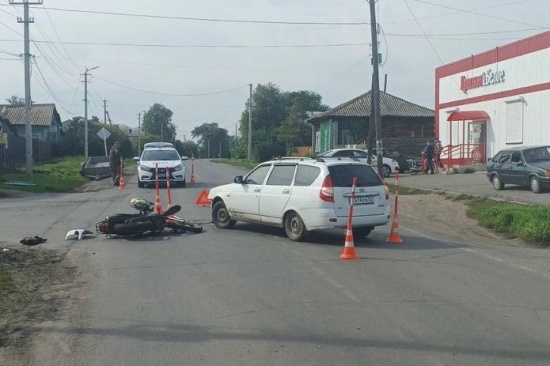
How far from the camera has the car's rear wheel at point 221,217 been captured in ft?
52.5

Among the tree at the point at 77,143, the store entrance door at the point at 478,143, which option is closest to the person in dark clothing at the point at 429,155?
the store entrance door at the point at 478,143

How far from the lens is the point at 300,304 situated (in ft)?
28.1

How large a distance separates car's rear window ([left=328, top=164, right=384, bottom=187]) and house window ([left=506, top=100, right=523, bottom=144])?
876 inches

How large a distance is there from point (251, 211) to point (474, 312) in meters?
7.49

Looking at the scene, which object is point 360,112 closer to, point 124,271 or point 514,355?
point 124,271

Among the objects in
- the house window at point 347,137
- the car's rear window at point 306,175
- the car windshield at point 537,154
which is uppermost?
the house window at point 347,137

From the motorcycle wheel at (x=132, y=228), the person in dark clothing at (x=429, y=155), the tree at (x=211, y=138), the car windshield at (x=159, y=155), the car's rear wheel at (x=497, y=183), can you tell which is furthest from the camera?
the tree at (x=211, y=138)

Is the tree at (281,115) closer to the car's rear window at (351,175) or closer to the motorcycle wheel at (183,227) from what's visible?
the motorcycle wheel at (183,227)

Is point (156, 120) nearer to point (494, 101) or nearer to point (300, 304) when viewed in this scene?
point (494, 101)

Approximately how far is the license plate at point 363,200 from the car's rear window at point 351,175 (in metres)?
0.23

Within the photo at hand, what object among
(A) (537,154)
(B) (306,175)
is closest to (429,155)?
(A) (537,154)

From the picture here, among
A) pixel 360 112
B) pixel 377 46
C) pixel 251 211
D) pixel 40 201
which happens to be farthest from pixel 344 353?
pixel 360 112

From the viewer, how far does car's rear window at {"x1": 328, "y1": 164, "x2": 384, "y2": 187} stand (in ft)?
44.6

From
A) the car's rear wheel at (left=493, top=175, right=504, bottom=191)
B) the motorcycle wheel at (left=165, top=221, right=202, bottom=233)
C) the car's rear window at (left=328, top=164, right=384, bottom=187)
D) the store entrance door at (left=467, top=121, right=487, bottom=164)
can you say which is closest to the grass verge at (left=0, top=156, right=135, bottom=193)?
the motorcycle wheel at (left=165, top=221, right=202, bottom=233)
